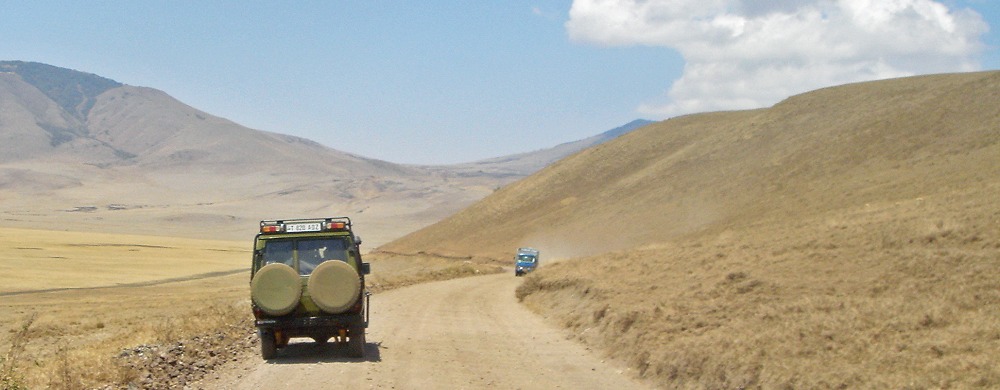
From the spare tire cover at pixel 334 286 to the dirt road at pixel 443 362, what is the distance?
1011 mm

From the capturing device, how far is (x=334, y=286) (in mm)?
15062

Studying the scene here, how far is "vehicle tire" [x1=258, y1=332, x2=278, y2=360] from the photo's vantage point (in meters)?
15.3

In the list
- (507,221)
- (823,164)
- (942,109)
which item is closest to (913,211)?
(823,164)

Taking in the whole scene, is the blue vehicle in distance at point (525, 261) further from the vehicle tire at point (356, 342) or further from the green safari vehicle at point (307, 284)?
the vehicle tire at point (356, 342)

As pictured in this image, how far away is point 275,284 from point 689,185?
247 feet

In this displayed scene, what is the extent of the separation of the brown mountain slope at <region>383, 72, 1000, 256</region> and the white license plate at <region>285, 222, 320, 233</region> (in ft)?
113

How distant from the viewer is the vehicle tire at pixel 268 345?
15.3 metres

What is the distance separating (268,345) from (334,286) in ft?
5.36

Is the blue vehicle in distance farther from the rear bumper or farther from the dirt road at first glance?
the rear bumper

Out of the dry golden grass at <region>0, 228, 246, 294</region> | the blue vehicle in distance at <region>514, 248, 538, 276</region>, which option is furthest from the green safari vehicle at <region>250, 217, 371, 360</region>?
the dry golden grass at <region>0, 228, 246, 294</region>

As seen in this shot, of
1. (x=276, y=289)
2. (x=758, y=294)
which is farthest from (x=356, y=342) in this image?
(x=758, y=294)

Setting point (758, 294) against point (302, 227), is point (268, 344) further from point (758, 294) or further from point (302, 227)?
point (758, 294)

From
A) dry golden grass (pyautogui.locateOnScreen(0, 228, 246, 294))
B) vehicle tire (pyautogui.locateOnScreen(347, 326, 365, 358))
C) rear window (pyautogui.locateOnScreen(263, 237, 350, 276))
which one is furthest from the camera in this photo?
dry golden grass (pyautogui.locateOnScreen(0, 228, 246, 294))

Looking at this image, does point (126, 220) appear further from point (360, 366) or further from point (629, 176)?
point (360, 366)
